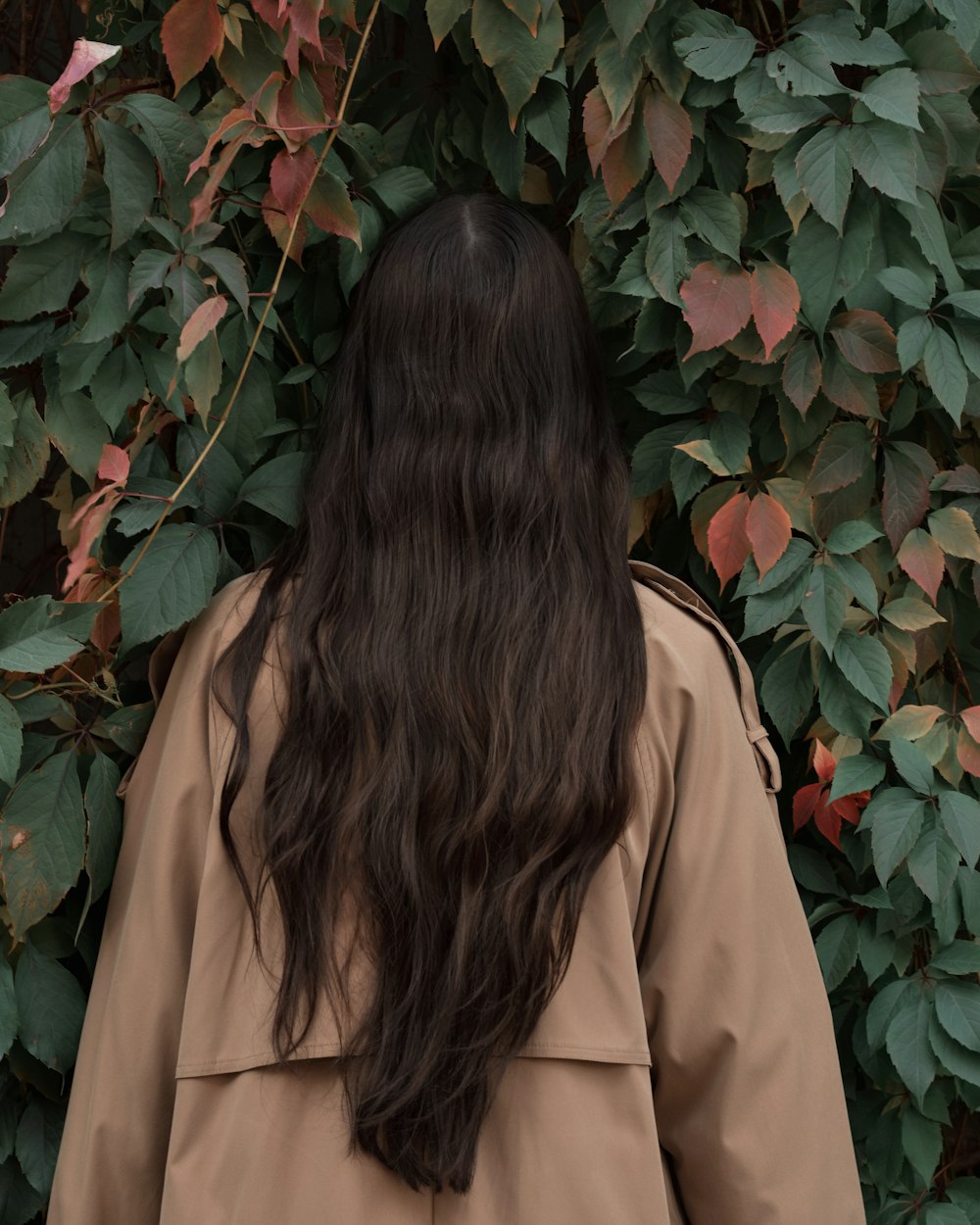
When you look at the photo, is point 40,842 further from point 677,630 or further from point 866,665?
point 866,665

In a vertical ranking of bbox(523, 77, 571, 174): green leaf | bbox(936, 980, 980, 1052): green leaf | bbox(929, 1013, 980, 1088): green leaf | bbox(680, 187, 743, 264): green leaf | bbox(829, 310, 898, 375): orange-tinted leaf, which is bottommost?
bbox(929, 1013, 980, 1088): green leaf

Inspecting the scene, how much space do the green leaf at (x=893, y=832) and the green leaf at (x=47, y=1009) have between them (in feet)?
2.66

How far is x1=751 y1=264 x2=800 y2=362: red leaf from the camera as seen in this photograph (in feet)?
4.09

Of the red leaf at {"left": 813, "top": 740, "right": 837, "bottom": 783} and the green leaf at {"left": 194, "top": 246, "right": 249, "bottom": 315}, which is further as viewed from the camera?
the red leaf at {"left": 813, "top": 740, "right": 837, "bottom": 783}

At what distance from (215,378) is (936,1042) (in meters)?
0.98

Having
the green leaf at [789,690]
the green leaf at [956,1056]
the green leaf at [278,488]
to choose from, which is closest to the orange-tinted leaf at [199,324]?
the green leaf at [278,488]

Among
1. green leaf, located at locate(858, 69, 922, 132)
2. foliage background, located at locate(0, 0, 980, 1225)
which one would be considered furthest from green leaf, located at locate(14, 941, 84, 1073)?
green leaf, located at locate(858, 69, 922, 132)

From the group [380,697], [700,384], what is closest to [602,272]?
[700,384]

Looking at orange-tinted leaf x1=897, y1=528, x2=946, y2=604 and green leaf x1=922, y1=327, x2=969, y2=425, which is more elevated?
green leaf x1=922, y1=327, x2=969, y2=425

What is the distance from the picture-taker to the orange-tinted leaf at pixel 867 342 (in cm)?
128

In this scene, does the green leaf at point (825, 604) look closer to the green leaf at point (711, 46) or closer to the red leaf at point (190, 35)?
the green leaf at point (711, 46)

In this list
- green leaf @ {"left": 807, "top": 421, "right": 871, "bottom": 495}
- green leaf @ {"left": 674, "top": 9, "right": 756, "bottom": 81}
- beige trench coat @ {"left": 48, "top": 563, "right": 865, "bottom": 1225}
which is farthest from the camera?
green leaf @ {"left": 807, "top": 421, "right": 871, "bottom": 495}

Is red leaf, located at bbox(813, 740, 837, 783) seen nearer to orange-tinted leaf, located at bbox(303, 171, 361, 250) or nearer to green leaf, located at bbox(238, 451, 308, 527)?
green leaf, located at bbox(238, 451, 308, 527)

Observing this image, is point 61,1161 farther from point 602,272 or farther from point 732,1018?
point 602,272
